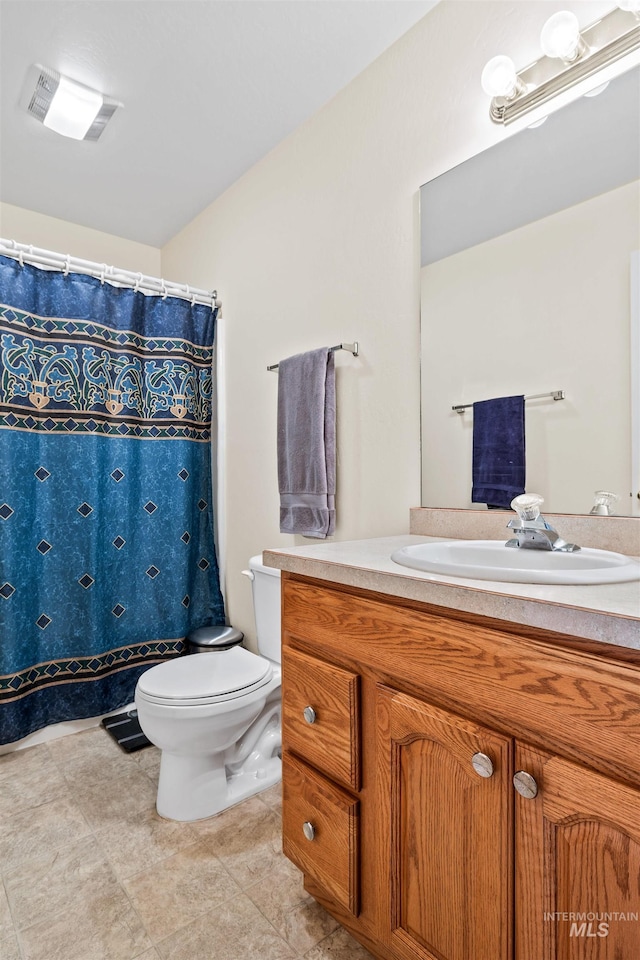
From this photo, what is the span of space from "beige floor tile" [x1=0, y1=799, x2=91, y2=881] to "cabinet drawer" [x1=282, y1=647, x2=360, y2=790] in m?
0.84

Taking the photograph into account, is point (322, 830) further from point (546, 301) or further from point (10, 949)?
point (546, 301)

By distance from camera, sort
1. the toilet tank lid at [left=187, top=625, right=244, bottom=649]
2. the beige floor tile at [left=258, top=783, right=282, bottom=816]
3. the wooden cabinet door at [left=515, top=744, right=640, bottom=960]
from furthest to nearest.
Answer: the toilet tank lid at [left=187, top=625, right=244, bottom=649]
the beige floor tile at [left=258, top=783, right=282, bottom=816]
the wooden cabinet door at [left=515, top=744, right=640, bottom=960]

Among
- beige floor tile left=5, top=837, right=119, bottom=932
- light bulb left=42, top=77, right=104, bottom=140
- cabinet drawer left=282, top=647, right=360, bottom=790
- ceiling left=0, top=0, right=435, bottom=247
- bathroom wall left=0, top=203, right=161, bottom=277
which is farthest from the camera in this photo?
bathroom wall left=0, top=203, right=161, bottom=277

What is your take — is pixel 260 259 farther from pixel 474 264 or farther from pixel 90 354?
pixel 474 264

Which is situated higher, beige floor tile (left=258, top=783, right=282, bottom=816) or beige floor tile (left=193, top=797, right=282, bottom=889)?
beige floor tile (left=193, top=797, right=282, bottom=889)

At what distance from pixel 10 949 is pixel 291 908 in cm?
63

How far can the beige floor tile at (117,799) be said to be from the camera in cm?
157

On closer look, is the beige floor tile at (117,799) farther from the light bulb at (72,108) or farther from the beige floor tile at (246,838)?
the light bulb at (72,108)

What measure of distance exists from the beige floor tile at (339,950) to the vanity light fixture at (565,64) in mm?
1993

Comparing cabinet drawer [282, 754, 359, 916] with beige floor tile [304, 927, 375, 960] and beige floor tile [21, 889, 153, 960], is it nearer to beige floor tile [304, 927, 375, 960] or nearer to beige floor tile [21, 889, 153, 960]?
beige floor tile [304, 927, 375, 960]

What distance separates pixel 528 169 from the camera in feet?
4.18

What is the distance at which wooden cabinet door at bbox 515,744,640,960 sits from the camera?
0.63m

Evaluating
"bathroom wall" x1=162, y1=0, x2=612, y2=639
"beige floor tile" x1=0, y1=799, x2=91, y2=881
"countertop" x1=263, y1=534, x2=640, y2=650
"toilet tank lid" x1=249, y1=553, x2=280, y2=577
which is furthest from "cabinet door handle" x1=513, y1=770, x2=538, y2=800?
"beige floor tile" x1=0, y1=799, x2=91, y2=881

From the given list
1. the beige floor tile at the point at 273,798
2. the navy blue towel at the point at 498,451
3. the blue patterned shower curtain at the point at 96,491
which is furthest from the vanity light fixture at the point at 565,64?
the beige floor tile at the point at 273,798
